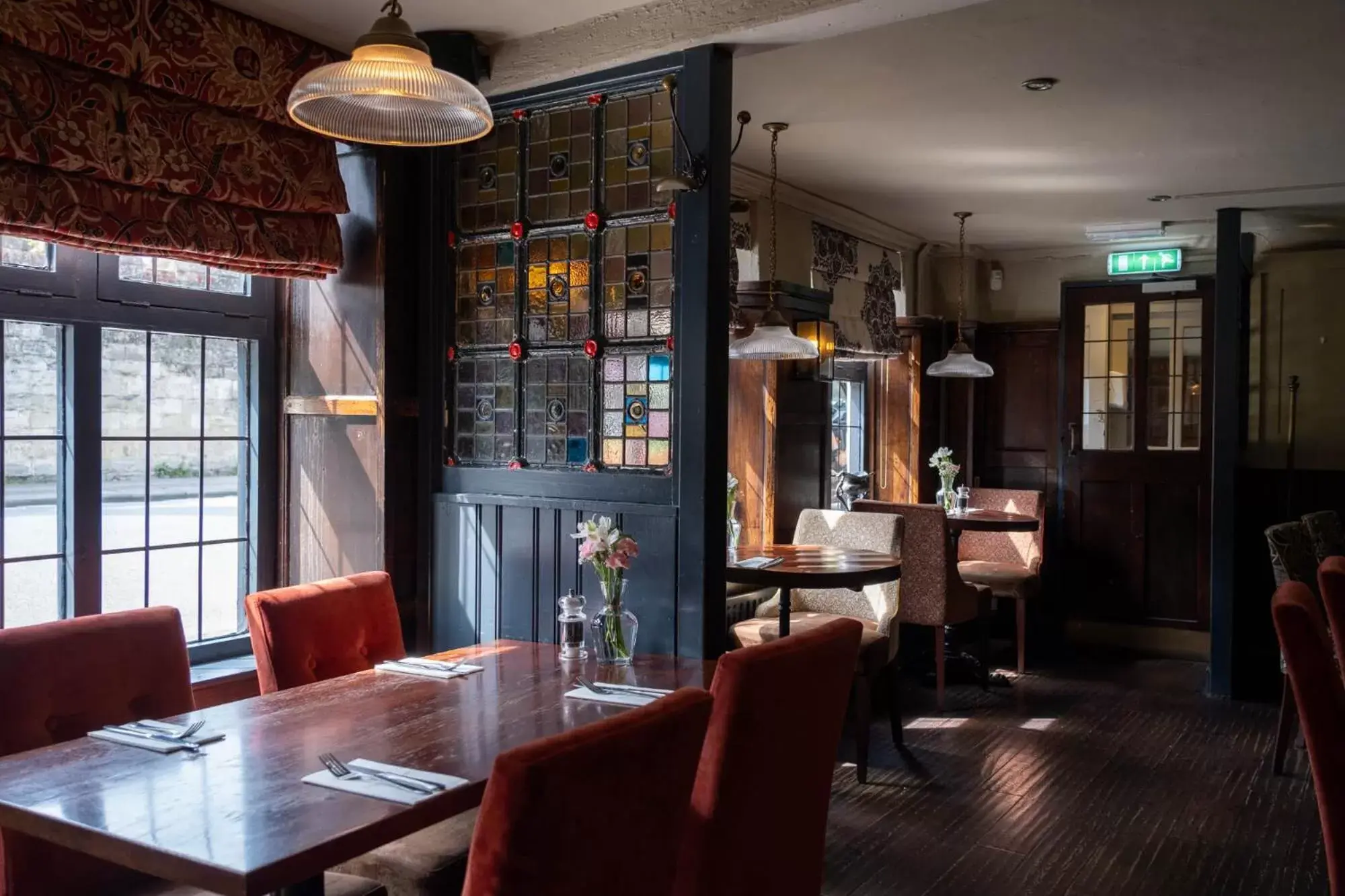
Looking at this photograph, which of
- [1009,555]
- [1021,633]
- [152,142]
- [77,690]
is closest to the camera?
[77,690]

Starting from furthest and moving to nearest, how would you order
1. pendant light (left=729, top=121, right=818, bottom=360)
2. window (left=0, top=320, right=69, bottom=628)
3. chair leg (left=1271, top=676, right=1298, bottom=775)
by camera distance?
pendant light (left=729, top=121, right=818, bottom=360), chair leg (left=1271, top=676, right=1298, bottom=775), window (left=0, top=320, right=69, bottom=628)

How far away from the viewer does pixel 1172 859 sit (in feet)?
11.8

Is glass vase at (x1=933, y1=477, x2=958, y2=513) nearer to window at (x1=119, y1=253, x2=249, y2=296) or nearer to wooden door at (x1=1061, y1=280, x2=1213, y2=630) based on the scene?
wooden door at (x1=1061, y1=280, x2=1213, y2=630)

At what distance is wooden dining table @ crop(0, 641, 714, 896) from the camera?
1579mm

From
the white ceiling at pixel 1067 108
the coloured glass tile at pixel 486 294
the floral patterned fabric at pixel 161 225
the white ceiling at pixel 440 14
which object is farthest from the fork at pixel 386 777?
the white ceiling at pixel 1067 108

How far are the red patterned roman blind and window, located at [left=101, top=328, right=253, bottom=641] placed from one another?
464mm

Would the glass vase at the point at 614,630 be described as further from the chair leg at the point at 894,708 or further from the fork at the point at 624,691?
the chair leg at the point at 894,708

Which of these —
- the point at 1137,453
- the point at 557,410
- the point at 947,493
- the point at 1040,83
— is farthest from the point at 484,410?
the point at 1137,453

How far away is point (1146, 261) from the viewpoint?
7.18 m

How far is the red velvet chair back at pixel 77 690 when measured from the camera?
2.10m

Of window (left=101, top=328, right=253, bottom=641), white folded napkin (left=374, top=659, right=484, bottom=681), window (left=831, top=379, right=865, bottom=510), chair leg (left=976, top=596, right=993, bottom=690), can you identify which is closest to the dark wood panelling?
white folded napkin (left=374, top=659, right=484, bottom=681)

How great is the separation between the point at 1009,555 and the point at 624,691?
5.15 m

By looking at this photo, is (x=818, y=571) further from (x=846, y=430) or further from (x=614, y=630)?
(x=846, y=430)

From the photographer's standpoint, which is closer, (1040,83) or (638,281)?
(638,281)
